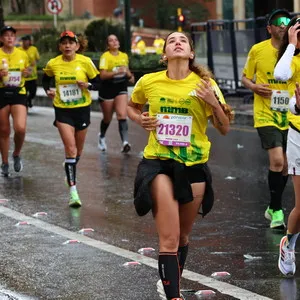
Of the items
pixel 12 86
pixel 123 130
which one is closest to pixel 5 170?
pixel 12 86

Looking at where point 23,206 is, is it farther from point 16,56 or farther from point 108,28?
point 108,28

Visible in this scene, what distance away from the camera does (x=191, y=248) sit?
9898 mm

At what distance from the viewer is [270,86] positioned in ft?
36.5

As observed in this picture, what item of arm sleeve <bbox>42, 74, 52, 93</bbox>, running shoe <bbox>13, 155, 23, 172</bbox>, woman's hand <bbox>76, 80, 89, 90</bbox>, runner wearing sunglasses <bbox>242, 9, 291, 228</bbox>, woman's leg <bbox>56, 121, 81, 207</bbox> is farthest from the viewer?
running shoe <bbox>13, 155, 23, 172</bbox>

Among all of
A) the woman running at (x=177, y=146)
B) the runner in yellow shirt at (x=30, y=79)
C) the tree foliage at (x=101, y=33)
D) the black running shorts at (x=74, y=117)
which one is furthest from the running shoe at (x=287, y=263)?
the tree foliage at (x=101, y=33)

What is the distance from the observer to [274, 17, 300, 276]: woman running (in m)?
8.52

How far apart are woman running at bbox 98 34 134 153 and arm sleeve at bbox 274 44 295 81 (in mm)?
9699

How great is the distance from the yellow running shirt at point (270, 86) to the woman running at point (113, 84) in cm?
707

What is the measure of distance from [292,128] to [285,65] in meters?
0.48

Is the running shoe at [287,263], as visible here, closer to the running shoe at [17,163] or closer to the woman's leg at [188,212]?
the woman's leg at [188,212]

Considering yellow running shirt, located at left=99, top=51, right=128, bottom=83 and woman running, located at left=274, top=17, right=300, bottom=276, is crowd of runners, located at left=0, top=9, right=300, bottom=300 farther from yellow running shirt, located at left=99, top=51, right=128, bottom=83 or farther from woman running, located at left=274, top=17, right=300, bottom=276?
yellow running shirt, located at left=99, top=51, right=128, bottom=83

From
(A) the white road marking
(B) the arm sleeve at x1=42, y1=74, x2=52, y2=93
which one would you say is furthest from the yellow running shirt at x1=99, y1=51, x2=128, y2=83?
(A) the white road marking

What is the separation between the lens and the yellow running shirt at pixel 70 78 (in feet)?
43.1

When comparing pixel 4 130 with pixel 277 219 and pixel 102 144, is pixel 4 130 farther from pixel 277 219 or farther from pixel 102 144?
pixel 277 219
